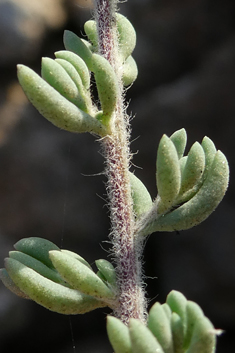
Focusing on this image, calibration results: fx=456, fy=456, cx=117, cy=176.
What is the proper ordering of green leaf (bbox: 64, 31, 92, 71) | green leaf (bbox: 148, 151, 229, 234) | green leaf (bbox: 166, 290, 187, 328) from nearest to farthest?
green leaf (bbox: 166, 290, 187, 328)
green leaf (bbox: 148, 151, 229, 234)
green leaf (bbox: 64, 31, 92, 71)

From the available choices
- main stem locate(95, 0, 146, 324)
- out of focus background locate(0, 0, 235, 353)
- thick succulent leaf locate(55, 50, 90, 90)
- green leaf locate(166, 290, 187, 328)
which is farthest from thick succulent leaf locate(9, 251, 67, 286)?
out of focus background locate(0, 0, 235, 353)

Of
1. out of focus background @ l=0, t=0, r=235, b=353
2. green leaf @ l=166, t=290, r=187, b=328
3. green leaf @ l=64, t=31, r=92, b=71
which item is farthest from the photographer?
out of focus background @ l=0, t=0, r=235, b=353

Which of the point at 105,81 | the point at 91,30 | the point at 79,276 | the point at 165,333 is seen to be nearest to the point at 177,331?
the point at 165,333

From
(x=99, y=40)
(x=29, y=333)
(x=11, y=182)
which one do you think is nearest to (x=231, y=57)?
(x=11, y=182)

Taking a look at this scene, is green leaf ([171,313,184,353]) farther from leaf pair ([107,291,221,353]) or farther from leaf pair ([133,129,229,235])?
leaf pair ([133,129,229,235])

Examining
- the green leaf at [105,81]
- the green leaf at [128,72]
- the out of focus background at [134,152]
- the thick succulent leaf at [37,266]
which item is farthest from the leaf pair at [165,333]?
the out of focus background at [134,152]

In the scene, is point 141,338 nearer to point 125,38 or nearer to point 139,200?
point 139,200

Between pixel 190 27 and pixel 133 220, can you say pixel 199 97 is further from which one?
pixel 133 220
